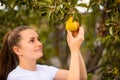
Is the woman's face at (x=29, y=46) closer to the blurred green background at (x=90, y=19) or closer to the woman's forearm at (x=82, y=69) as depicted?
the blurred green background at (x=90, y=19)

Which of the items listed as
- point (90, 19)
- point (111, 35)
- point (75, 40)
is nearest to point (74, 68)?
point (75, 40)

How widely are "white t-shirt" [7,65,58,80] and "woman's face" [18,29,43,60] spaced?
0.12 m

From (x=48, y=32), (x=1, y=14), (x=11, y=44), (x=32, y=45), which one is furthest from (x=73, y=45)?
(x=48, y=32)

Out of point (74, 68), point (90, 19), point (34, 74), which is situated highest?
point (74, 68)

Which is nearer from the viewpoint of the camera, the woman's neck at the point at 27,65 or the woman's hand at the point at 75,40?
the woman's hand at the point at 75,40

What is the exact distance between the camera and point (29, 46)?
3494 mm

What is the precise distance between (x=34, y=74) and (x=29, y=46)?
237 mm

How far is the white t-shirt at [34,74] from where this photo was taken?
3.42m

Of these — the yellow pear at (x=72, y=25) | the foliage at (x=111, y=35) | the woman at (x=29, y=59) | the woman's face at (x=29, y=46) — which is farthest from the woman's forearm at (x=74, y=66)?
the foliage at (x=111, y=35)

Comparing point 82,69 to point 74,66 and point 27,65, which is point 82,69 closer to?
point 74,66

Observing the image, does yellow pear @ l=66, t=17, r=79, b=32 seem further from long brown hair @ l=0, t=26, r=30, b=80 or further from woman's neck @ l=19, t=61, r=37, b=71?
long brown hair @ l=0, t=26, r=30, b=80

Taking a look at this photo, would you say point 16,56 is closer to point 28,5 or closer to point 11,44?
point 11,44

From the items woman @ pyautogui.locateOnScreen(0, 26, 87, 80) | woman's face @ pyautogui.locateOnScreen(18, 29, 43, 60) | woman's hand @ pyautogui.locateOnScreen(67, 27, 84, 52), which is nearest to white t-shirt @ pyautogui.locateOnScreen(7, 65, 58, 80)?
woman @ pyautogui.locateOnScreen(0, 26, 87, 80)

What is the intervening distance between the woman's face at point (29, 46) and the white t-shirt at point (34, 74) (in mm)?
122
